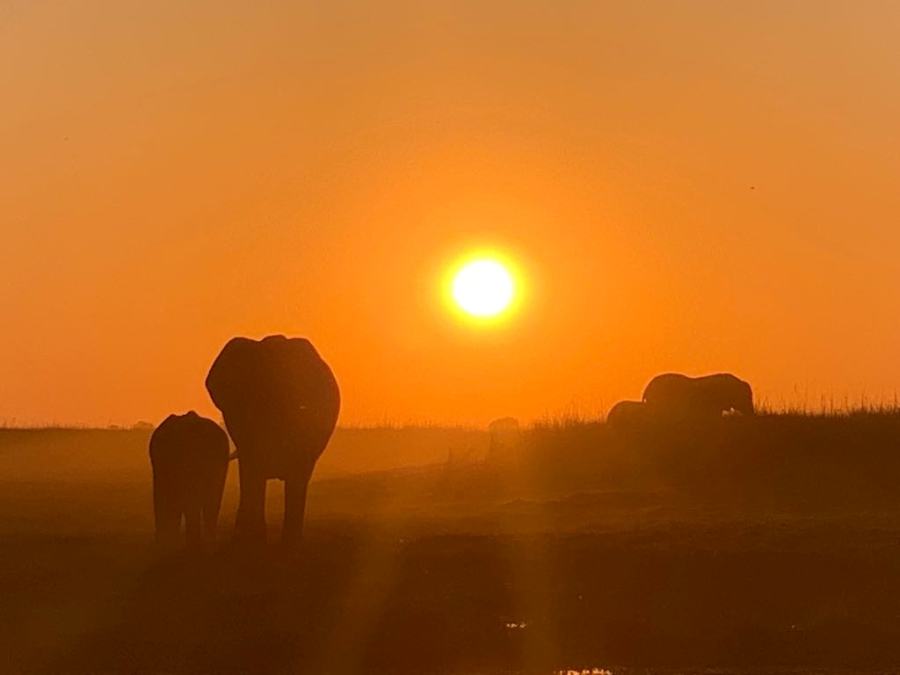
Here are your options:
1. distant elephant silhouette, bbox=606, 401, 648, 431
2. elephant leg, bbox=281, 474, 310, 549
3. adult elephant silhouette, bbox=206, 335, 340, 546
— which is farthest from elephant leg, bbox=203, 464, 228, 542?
distant elephant silhouette, bbox=606, 401, 648, 431

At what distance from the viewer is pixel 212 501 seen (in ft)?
60.8

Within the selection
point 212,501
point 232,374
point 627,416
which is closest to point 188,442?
point 212,501

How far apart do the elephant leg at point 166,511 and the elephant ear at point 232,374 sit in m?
1.20

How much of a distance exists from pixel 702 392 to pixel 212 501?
68.0ft

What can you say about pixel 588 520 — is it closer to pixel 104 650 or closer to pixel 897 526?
pixel 897 526

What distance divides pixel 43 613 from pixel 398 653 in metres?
3.47

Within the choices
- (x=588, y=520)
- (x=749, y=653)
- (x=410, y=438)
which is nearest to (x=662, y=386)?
(x=410, y=438)

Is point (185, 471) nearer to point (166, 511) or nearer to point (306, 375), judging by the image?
point (166, 511)

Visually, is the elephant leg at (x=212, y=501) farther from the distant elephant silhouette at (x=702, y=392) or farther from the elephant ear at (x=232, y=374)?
the distant elephant silhouette at (x=702, y=392)

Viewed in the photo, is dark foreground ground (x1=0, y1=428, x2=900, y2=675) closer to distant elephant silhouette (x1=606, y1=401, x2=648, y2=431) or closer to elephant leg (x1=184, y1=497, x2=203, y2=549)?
elephant leg (x1=184, y1=497, x2=203, y2=549)

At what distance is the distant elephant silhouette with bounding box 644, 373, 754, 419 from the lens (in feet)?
122

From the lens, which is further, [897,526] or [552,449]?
[552,449]

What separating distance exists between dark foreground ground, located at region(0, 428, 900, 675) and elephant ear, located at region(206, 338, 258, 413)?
1571mm

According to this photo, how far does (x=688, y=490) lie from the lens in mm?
24062
